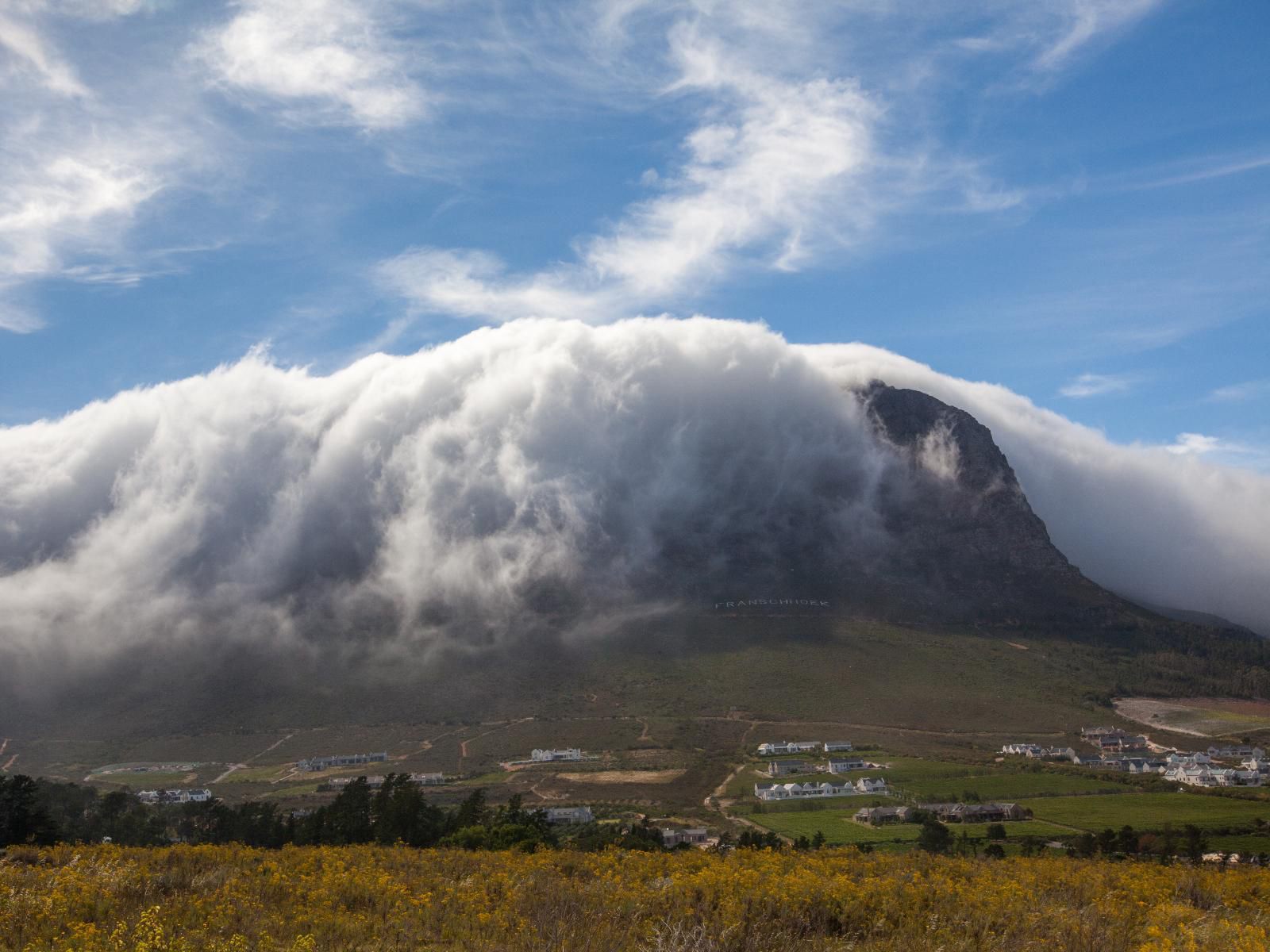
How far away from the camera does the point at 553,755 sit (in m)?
90.2

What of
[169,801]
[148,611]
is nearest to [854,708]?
[169,801]

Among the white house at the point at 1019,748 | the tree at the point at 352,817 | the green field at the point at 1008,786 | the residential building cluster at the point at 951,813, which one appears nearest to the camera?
the tree at the point at 352,817

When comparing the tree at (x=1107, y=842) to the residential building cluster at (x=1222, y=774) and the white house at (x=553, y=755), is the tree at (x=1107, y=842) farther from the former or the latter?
the white house at (x=553, y=755)

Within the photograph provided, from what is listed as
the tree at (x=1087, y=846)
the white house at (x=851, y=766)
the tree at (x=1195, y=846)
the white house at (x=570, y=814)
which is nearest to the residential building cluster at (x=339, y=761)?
the white house at (x=570, y=814)

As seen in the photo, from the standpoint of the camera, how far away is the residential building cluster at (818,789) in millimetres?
70812

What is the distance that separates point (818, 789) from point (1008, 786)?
50.1ft

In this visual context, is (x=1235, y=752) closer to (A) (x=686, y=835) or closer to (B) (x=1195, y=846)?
(A) (x=686, y=835)

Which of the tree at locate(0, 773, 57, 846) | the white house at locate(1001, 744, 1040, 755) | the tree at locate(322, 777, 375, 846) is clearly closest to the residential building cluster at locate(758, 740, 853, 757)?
the white house at locate(1001, 744, 1040, 755)

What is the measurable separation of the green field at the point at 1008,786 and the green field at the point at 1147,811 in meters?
2.49

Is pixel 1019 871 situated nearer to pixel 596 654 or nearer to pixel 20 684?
pixel 596 654

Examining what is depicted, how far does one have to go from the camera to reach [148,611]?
157250 mm

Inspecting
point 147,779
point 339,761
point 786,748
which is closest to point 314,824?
point 147,779

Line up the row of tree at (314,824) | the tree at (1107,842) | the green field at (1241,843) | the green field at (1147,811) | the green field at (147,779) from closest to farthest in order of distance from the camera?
the row of tree at (314,824) < the tree at (1107,842) < the green field at (1241,843) < the green field at (1147,811) < the green field at (147,779)

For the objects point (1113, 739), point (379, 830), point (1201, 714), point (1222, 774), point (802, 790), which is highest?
point (379, 830)
